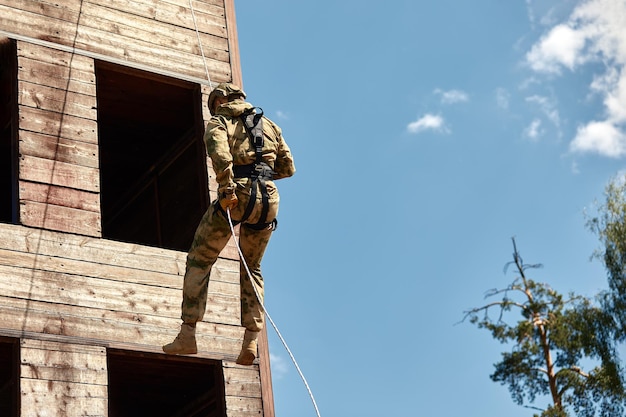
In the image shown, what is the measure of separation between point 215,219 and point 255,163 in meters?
0.64

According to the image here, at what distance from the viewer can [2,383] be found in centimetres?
1606

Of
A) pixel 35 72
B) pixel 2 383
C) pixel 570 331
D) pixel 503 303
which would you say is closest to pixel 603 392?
pixel 570 331

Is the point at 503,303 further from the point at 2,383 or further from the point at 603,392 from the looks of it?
the point at 2,383

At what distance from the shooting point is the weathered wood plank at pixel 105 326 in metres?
12.2

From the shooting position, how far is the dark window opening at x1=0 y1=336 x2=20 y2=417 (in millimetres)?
11844

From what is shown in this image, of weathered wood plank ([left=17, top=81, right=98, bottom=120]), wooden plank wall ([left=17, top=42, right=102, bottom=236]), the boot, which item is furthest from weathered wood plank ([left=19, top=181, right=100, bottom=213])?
the boot

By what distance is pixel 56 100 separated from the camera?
13.6m

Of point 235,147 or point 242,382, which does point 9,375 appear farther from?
point 235,147

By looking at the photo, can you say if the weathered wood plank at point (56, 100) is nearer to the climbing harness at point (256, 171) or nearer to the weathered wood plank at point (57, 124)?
the weathered wood plank at point (57, 124)

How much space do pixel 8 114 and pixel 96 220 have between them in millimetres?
3306

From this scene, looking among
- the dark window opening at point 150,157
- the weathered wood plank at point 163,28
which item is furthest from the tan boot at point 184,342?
the weathered wood plank at point 163,28

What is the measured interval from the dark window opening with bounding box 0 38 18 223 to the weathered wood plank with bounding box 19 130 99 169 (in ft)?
0.45

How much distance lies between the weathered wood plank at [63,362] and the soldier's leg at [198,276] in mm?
1462

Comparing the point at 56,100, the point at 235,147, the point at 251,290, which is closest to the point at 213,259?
the point at 251,290
